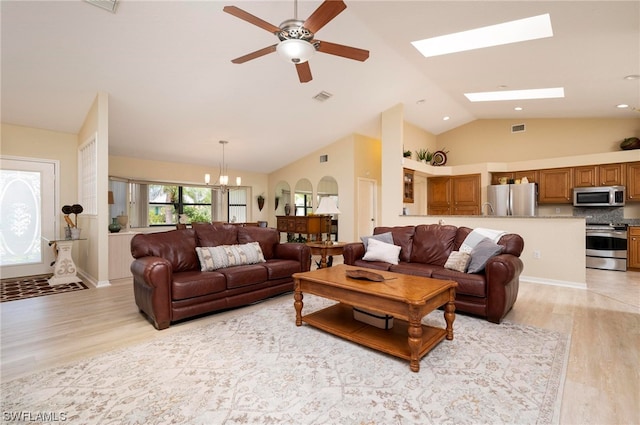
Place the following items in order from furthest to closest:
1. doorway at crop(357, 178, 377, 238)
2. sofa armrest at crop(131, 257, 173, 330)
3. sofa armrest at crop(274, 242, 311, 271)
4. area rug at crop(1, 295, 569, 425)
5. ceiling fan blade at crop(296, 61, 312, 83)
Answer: doorway at crop(357, 178, 377, 238) < sofa armrest at crop(274, 242, 311, 271) < ceiling fan blade at crop(296, 61, 312, 83) < sofa armrest at crop(131, 257, 173, 330) < area rug at crop(1, 295, 569, 425)

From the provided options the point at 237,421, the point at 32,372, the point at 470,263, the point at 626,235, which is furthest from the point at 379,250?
the point at 626,235

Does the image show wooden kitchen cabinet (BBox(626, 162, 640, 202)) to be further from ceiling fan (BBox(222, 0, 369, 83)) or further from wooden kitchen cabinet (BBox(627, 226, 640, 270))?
ceiling fan (BBox(222, 0, 369, 83))

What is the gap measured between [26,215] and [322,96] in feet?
18.3

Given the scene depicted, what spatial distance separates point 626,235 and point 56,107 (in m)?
10.0

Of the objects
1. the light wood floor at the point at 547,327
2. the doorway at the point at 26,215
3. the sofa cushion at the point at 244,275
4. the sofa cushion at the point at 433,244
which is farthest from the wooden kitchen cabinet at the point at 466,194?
the doorway at the point at 26,215

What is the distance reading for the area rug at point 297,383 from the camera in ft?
5.63

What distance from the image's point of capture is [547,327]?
3012mm

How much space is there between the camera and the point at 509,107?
630cm

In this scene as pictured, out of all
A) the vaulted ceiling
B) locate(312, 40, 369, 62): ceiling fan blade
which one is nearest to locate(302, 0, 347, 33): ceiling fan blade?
locate(312, 40, 369, 62): ceiling fan blade

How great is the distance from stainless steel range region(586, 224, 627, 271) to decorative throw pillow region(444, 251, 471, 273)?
4.28 metres

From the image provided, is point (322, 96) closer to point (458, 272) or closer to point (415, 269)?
point (415, 269)

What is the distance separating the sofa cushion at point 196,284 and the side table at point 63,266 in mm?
2730

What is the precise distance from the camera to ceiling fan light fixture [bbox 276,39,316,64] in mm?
2422

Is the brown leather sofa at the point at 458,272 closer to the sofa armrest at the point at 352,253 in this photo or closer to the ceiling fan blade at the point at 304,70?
the sofa armrest at the point at 352,253
